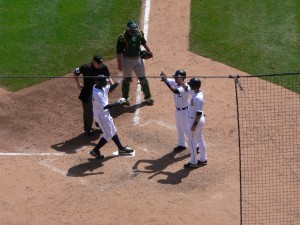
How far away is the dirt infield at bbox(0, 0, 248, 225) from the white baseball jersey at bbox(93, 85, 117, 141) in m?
0.59

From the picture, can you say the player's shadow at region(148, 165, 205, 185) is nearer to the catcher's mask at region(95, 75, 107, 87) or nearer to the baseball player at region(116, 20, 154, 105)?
the catcher's mask at region(95, 75, 107, 87)

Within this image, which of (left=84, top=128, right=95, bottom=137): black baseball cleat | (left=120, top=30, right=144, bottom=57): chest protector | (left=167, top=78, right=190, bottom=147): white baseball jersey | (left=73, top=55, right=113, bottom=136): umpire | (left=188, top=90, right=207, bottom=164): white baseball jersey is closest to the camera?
(left=188, top=90, right=207, bottom=164): white baseball jersey

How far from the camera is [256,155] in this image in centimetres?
1482

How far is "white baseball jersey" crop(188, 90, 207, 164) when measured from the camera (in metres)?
14.1

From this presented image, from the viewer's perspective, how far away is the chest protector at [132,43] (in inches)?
628

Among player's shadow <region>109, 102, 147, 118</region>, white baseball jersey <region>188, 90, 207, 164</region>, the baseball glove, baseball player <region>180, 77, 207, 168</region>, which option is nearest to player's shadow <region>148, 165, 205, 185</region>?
baseball player <region>180, 77, 207, 168</region>

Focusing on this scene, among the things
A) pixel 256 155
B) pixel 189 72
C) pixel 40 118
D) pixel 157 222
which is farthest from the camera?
pixel 189 72

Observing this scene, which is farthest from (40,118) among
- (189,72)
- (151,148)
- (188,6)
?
(188,6)

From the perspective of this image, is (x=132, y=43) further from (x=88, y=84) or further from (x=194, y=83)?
(x=194, y=83)

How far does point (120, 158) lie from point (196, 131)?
1669 mm

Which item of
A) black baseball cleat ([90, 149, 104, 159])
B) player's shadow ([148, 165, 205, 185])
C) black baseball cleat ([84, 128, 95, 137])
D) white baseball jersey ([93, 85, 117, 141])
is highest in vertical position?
white baseball jersey ([93, 85, 117, 141])

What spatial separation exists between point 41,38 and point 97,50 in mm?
1474

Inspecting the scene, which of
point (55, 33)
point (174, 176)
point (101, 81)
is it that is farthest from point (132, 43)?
point (55, 33)

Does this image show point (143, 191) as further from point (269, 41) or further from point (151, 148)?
point (269, 41)
